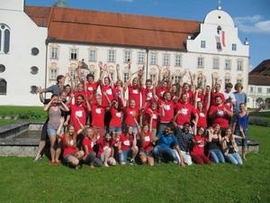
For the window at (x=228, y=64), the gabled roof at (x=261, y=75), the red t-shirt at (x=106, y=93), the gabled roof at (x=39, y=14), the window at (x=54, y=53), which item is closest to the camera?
the red t-shirt at (x=106, y=93)

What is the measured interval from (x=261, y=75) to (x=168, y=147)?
78.9 meters

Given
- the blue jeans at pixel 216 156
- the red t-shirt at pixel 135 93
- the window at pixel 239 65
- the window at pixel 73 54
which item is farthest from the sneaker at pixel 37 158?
the window at pixel 239 65

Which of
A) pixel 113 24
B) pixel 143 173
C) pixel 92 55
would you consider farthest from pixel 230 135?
pixel 113 24

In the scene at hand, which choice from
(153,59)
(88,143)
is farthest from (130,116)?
(153,59)

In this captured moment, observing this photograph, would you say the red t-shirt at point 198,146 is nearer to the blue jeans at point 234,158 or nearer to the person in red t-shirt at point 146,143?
the blue jeans at point 234,158

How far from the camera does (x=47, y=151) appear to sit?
10.0m

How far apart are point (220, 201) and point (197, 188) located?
787 mm

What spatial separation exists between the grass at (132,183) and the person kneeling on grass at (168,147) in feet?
1.49

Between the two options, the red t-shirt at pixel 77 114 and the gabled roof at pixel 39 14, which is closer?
the red t-shirt at pixel 77 114

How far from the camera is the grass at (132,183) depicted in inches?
271

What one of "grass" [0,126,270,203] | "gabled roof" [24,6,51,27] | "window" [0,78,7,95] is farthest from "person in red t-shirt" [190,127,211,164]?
"gabled roof" [24,6,51,27]

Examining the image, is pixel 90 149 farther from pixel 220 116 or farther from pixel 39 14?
pixel 39 14

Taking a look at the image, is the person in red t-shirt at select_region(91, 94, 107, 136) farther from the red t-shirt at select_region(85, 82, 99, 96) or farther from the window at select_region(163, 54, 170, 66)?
the window at select_region(163, 54, 170, 66)

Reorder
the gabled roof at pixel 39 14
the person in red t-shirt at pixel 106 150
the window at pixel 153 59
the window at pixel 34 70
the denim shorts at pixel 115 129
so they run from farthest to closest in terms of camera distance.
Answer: the window at pixel 153 59, the gabled roof at pixel 39 14, the window at pixel 34 70, the denim shorts at pixel 115 129, the person in red t-shirt at pixel 106 150
